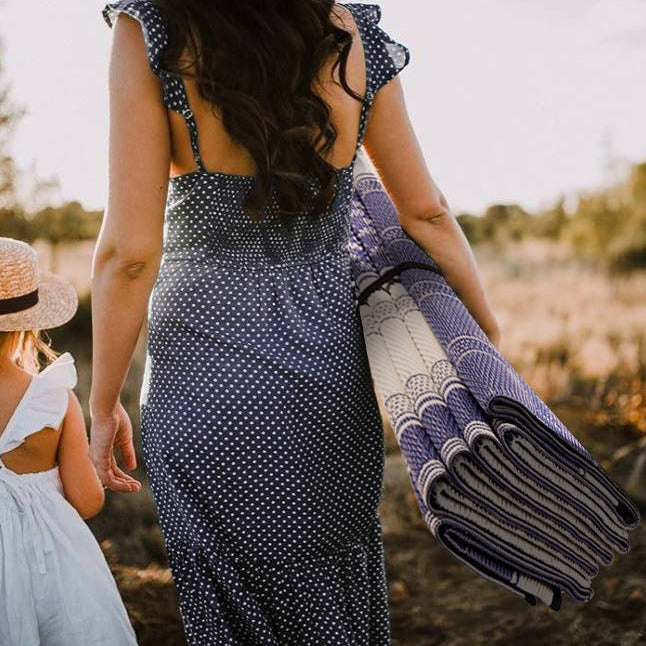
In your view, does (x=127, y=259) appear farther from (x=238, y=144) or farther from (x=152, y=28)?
(x=152, y=28)

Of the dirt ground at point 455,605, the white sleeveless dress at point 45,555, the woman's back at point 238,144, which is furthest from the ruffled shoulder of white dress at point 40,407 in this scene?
the dirt ground at point 455,605

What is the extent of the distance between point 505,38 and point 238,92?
909 cm

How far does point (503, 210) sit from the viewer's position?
38.0 ft

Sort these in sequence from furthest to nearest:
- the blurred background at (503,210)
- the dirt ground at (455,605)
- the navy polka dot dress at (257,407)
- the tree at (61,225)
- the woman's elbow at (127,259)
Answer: the tree at (61,225)
the blurred background at (503,210)
the dirt ground at (455,605)
the navy polka dot dress at (257,407)
the woman's elbow at (127,259)

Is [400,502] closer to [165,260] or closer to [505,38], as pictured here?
[165,260]

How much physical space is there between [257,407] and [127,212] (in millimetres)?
467

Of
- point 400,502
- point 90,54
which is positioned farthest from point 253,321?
point 90,54

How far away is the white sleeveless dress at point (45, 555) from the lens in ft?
6.75

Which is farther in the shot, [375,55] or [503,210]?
[503,210]

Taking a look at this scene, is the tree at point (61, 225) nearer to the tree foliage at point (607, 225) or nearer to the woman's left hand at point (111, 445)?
the woman's left hand at point (111, 445)

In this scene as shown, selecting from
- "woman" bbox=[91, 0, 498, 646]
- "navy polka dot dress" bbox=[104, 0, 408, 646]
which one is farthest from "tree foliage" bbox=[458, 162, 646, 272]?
"navy polka dot dress" bbox=[104, 0, 408, 646]

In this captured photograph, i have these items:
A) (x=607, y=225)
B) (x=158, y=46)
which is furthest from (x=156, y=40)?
(x=607, y=225)

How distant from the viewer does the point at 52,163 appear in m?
5.25

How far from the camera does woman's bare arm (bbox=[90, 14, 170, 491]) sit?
69.0 inches
